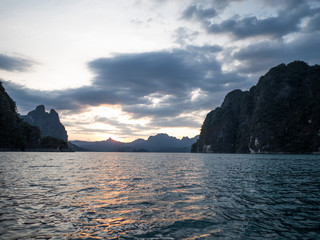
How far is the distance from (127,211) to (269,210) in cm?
944

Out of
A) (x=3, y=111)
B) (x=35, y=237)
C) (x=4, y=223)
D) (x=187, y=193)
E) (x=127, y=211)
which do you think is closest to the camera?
(x=35, y=237)

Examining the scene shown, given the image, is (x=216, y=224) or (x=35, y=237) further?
(x=216, y=224)

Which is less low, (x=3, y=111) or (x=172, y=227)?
(x=3, y=111)

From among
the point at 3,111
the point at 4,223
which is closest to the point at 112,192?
the point at 4,223

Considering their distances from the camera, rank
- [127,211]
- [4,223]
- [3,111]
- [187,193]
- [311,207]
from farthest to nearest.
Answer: [3,111]
[187,193]
[311,207]
[127,211]
[4,223]

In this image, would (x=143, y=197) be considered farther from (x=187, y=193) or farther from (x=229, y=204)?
(x=229, y=204)

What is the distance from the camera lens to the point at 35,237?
376 inches

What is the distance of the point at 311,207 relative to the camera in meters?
15.4

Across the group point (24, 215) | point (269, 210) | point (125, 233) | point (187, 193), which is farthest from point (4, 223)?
point (269, 210)

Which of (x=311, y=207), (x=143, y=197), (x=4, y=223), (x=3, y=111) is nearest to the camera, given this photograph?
(x=4, y=223)

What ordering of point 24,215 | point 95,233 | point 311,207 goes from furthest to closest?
point 311,207 → point 24,215 → point 95,233

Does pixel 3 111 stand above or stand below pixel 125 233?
above

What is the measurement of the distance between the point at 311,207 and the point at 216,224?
8.47m

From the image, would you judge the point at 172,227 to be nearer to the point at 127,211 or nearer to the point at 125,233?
the point at 125,233
